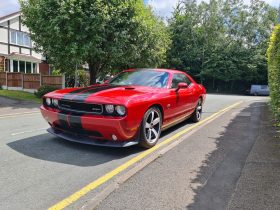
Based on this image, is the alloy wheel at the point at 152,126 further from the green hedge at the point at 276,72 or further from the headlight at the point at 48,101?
the green hedge at the point at 276,72

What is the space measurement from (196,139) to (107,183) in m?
3.00

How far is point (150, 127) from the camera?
5.50m

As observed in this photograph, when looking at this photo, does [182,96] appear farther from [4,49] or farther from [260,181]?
[4,49]

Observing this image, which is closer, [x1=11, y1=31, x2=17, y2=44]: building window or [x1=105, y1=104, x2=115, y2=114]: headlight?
[x1=105, y1=104, x2=115, y2=114]: headlight

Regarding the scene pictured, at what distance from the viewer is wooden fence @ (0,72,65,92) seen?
17856 millimetres

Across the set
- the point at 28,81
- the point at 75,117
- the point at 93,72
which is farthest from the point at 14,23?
the point at 75,117

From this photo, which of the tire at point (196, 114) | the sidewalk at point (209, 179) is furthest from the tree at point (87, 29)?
the sidewalk at point (209, 179)

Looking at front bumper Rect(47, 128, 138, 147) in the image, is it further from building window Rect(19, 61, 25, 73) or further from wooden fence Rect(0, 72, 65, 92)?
building window Rect(19, 61, 25, 73)

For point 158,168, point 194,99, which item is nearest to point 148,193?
point 158,168

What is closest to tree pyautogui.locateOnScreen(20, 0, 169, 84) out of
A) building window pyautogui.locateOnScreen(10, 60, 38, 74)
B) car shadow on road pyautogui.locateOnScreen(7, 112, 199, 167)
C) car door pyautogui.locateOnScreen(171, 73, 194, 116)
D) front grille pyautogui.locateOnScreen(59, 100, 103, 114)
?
car door pyautogui.locateOnScreen(171, 73, 194, 116)

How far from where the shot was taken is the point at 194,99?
795 centimetres

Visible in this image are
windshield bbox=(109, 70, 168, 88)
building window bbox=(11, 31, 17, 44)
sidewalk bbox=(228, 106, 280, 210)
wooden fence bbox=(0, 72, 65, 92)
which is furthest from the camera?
building window bbox=(11, 31, 17, 44)

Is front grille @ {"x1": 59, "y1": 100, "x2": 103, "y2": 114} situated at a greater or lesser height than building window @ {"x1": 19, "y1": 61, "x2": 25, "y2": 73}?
lesser

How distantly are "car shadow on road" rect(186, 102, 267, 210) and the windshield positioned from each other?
1.75 m
